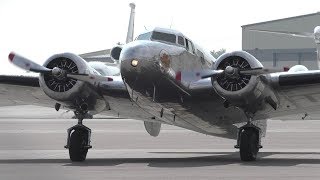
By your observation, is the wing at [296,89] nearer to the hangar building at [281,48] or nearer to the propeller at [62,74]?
the propeller at [62,74]

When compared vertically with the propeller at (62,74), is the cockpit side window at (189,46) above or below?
above

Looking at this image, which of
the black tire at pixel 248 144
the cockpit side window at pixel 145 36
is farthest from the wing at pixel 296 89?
the cockpit side window at pixel 145 36

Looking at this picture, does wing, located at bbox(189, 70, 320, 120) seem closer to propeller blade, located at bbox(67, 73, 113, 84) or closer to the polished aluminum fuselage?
the polished aluminum fuselage

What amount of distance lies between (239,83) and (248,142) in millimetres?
1811

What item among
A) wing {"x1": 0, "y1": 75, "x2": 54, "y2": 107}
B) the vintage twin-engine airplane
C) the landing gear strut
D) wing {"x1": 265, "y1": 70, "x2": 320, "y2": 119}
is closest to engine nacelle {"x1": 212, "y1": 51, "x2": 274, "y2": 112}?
the vintage twin-engine airplane

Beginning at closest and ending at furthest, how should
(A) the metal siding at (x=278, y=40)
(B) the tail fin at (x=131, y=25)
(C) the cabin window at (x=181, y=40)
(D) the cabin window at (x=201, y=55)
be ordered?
(C) the cabin window at (x=181, y=40) < (D) the cabin window at (x=201, y=55) < (B) the tail fin at (x=131, y=25) < (A) the metal siding at (x=278, y=40)

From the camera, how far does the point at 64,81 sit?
75.4 feet

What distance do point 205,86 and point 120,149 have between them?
9267 millimetres

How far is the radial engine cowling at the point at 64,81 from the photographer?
2283 centimetres

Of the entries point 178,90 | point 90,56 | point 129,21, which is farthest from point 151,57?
point 90,56

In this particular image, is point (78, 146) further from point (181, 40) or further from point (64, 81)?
point (181, 40)

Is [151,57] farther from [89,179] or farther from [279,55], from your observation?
[279,55]

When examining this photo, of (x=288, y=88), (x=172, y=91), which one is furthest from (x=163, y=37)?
(x=288, y=88)

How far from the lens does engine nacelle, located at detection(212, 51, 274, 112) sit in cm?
2192
